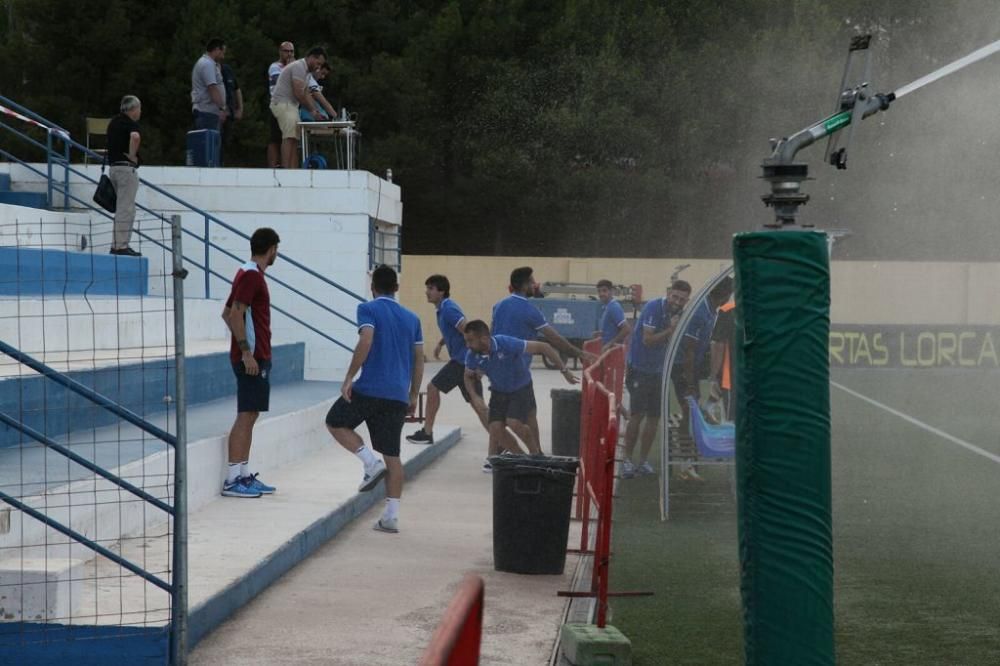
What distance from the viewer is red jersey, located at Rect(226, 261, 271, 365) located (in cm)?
1041

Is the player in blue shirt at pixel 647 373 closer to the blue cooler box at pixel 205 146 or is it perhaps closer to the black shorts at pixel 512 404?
the black shorts at pixel 512 404

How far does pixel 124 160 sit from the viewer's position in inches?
609

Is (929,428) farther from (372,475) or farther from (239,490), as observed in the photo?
(239,490)

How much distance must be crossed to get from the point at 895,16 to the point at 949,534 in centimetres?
3427

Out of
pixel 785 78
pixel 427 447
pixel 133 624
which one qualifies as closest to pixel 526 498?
pixel 133 624

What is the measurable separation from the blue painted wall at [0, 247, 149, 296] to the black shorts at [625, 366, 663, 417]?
15.8ft

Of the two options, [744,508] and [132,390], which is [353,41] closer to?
[132,390]

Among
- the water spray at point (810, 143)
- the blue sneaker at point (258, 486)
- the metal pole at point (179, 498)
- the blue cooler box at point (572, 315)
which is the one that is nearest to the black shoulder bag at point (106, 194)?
the blue sneaker at point (258, 486)

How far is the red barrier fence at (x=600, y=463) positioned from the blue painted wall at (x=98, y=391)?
2.42 metres

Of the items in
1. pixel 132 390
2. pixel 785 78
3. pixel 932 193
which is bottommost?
pixel 132 390

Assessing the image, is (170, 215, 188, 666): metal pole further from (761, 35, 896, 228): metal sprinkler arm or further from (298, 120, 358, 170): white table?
(298, 120, 358, 170): white table

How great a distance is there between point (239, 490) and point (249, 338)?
1191 mm

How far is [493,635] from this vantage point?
25.7 feet

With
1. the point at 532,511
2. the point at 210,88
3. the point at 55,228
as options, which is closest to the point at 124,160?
the point at 55,228
